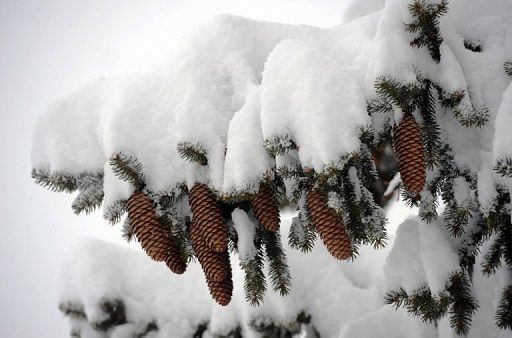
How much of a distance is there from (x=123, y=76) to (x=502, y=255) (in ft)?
6.24

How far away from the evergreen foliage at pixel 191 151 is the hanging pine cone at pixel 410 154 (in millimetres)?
721

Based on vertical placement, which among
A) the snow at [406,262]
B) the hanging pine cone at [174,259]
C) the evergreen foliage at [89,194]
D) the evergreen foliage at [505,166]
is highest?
the evergreen foliage at [505,166]

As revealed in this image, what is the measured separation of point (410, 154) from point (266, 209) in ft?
1.80

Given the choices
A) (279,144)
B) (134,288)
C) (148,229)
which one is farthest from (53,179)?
(134,288)

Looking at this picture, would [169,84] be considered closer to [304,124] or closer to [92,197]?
[92,197]

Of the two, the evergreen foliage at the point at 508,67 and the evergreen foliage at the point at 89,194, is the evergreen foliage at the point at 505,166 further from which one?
the evergreen foliage at the point at 89,194

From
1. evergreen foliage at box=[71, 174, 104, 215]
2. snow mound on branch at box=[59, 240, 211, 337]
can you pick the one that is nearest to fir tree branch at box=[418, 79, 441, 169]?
evergreen foliage at box=[71, 174, 104, 215]

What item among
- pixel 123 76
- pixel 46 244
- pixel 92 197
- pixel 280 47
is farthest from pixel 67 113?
pixel 46 244

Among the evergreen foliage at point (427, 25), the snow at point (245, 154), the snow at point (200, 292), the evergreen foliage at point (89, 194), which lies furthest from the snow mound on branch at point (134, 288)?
the evergreen foliage at point (427, 25)

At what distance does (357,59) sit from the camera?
175 centimetres

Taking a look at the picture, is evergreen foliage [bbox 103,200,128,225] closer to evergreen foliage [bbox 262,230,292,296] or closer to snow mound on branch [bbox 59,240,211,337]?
evergreen foliage [bbox 262,230,292,296]

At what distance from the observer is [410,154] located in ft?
4.60

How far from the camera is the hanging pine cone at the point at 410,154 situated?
1.38 m

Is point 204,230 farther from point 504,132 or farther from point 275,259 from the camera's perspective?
point 504,132
